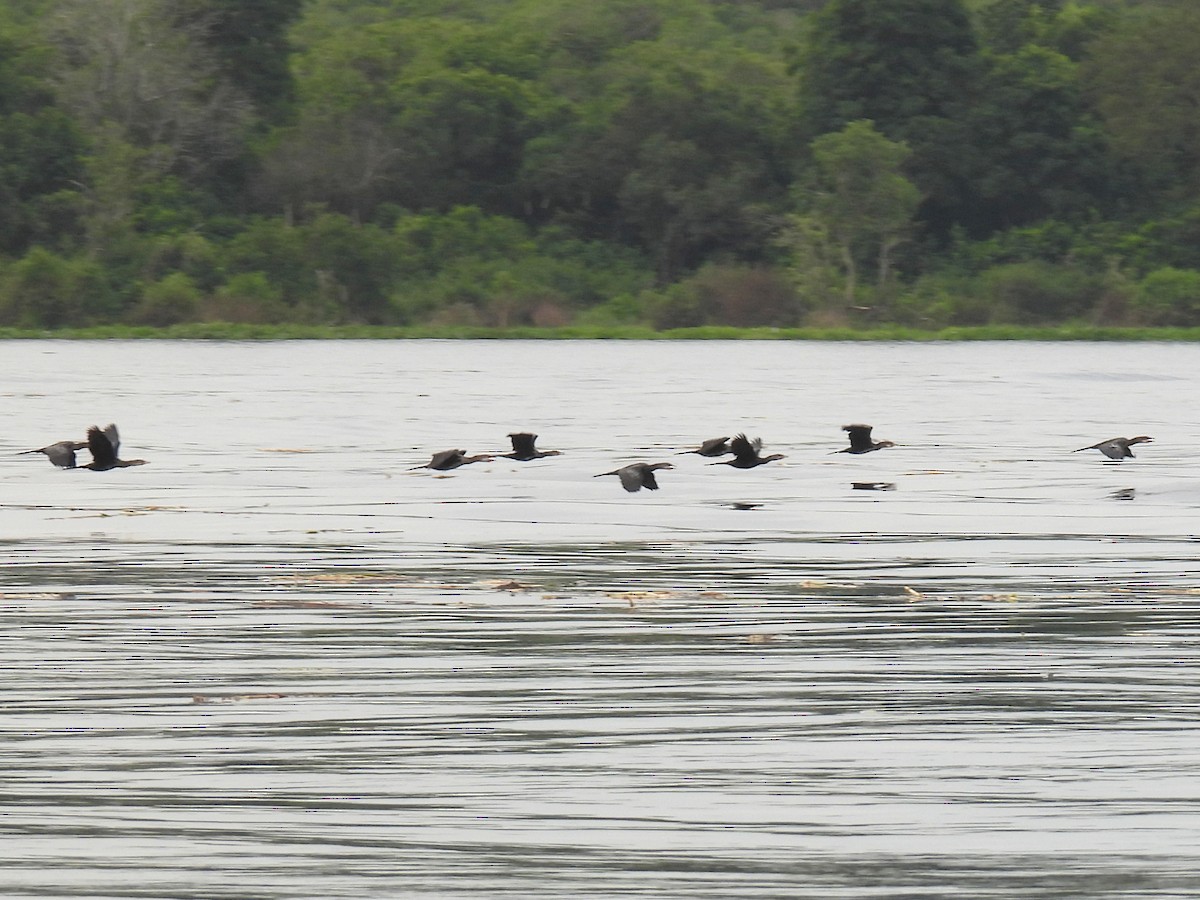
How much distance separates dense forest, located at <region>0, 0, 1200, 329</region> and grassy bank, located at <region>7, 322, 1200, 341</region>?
2.68ft

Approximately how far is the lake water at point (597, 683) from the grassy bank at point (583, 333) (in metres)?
42.4

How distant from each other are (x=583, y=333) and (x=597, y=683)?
55485mm

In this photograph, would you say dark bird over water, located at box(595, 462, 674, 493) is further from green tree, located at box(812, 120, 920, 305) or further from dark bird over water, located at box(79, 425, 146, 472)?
green tree, located at box(812, 120, 920, 305)

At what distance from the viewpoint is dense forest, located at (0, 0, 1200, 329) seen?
2581 inches

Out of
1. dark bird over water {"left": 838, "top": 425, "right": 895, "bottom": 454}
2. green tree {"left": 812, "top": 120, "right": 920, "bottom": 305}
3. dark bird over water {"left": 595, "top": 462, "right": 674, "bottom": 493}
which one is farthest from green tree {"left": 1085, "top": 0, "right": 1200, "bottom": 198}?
dark bird over water {"left": 595, "top": 462, "right": 674, "bottom": 493}

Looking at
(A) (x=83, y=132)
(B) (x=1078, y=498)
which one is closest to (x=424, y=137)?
(A) (x=83, y=132)

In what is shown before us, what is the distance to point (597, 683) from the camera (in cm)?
898

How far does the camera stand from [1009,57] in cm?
7619

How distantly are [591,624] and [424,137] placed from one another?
217ft

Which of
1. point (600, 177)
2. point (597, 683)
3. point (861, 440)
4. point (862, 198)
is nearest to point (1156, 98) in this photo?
point (862, 198)

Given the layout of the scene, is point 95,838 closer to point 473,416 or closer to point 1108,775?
point 1108,775

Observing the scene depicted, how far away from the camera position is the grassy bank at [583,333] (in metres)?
62.2

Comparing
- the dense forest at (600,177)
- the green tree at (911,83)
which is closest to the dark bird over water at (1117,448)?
the dense forest at (600,177)

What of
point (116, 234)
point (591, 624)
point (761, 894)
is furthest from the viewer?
point (116, 234)
